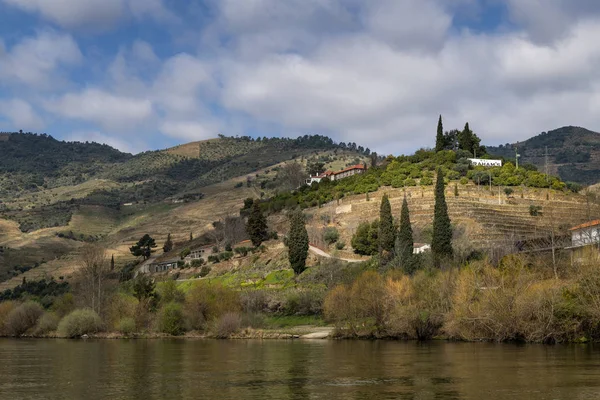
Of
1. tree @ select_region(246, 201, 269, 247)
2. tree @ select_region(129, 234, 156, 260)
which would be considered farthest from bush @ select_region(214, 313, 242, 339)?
tree @ select_region(129, 234, 156, 260)

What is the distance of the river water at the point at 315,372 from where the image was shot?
33844 mm

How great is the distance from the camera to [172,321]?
3194 inches

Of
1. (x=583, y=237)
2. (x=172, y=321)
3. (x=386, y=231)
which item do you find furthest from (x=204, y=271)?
(x=583, y=237)

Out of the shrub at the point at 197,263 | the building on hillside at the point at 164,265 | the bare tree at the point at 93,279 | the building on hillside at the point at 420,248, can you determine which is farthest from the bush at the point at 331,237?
the bare tree at the point at 93,279

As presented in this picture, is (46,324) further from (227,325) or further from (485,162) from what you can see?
(485,162)

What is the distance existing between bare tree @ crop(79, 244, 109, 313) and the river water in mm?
30299

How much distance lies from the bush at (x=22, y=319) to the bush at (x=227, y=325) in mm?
29925

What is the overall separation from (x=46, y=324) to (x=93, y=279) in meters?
8.22

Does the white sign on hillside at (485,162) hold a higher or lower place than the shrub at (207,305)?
higher

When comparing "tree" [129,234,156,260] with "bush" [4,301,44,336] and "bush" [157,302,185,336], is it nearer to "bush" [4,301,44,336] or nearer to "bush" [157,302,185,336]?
"bush" [4,301,44,336]

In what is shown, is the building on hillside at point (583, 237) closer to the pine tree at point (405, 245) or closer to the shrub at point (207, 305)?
the pine tree at point (405, 245)

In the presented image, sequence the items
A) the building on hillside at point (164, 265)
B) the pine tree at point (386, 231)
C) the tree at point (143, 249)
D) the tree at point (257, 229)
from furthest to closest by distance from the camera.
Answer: the tree at point (143, 249), the building on hillside at point (164, 265), the tree at point (257, 229), the pine tree at point (386, 231)

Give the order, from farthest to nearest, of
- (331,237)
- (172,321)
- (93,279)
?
(331,237), (93,279), (172,321)

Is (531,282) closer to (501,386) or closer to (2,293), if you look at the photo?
(501,386)
